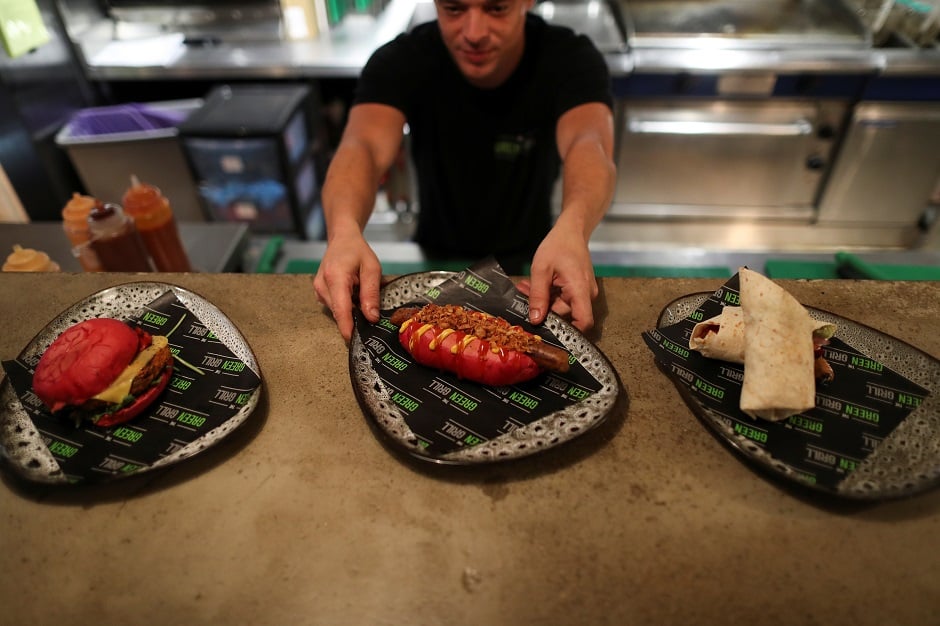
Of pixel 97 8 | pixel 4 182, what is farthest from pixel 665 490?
pixel 97 8

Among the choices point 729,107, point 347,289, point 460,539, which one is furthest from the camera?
point 729,107

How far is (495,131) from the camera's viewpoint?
206cm

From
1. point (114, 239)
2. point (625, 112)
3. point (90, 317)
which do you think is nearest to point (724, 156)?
point (625, 112)

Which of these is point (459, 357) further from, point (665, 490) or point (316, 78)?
point (316, 78)

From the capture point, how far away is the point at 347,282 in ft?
4.04

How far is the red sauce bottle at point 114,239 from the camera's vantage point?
5.20 feet

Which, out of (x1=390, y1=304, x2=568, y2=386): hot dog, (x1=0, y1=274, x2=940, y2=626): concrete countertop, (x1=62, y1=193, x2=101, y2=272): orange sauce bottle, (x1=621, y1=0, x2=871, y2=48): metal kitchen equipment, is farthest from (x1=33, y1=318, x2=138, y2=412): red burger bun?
(x1=621, y1=0, x2=871, y2=48): metal kitchen equipment

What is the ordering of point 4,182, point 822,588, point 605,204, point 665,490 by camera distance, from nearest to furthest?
point 822,588
point 665,490
point 605,204
point 4,182

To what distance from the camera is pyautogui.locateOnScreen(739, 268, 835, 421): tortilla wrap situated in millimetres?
964

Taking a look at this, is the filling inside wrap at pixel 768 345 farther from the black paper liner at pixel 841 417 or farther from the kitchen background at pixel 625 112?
the kitchen background at pixel 625 112

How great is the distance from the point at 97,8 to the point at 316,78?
4.70ft

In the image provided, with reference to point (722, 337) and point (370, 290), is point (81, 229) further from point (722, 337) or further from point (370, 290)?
point (722, 337)

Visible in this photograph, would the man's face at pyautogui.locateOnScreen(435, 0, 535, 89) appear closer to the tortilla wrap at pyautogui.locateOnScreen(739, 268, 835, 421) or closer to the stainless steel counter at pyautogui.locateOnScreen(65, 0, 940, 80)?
the tortilla wrap at pyautogui.locateOnScreen(739, 268, 835, 421)

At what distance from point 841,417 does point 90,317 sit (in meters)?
1.51
